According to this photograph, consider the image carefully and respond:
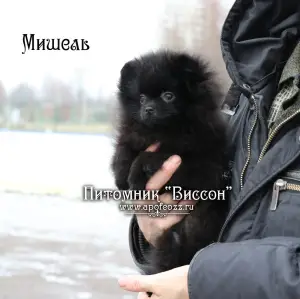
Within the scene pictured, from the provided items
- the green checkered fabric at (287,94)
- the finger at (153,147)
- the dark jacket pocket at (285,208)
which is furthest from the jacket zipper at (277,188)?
the finger at (153,147)

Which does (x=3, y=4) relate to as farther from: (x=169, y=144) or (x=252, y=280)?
(x=252, y=280)

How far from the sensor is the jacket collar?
945mm

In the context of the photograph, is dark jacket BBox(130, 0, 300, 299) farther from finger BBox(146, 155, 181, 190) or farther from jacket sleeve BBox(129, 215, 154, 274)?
finger BBox(146, 155, 181, 190)

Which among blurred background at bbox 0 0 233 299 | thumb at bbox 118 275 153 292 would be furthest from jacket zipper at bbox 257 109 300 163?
blurred background at bbox 0 0 233 299

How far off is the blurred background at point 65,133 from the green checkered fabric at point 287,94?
0.79 m

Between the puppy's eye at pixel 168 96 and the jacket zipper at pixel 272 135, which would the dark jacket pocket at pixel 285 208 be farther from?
the puppy's eye at pixel 168 96

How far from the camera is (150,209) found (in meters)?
1.00

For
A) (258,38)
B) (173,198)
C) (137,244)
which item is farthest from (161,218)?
(258,38)

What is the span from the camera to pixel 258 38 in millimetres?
986

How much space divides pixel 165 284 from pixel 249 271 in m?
0.14

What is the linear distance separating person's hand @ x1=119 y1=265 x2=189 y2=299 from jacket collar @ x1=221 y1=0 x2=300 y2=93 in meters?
0.39

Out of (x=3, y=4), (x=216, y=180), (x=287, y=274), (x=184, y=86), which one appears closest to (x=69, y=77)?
(x=3, y=4)

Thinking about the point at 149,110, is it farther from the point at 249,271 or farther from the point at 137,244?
the point at 249,271

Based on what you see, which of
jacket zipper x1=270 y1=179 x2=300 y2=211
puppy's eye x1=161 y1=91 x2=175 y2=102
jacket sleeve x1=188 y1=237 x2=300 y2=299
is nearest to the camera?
jacket sleeve x1=188 y1=237 x2=300 y2=299
